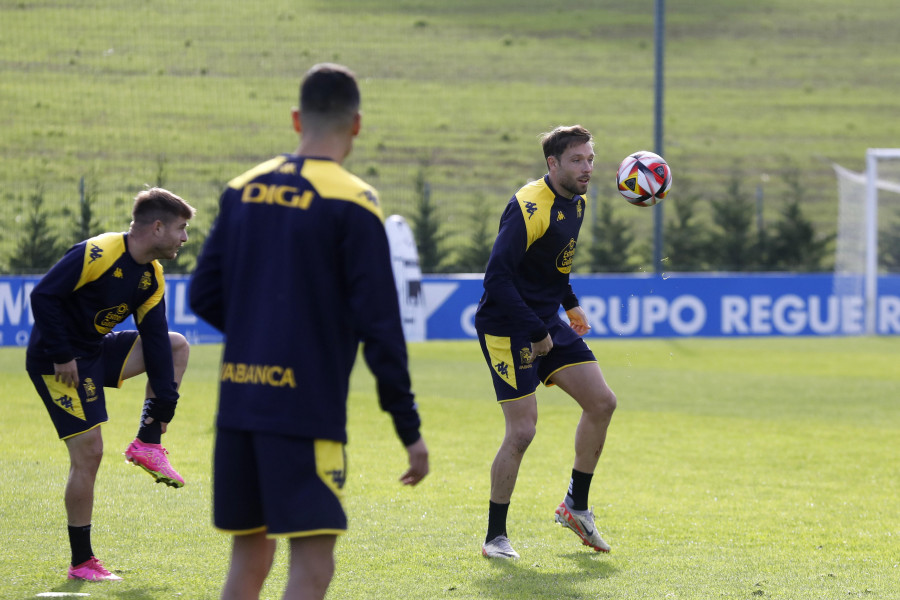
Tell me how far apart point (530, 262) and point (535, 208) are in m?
0.34

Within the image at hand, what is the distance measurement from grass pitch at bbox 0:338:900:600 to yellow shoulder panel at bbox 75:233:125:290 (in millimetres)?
1488

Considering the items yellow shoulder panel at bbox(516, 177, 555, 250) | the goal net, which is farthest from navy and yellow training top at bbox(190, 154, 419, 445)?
the goal net

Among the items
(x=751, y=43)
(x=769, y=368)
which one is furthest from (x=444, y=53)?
(x=769, y=368)

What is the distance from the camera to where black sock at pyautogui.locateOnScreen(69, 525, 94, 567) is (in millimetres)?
5551

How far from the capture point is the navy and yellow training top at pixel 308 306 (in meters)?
3.47

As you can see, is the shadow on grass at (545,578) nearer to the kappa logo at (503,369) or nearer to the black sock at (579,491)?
the black sock at (579,491)

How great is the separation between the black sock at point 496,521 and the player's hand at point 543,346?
2.83ft

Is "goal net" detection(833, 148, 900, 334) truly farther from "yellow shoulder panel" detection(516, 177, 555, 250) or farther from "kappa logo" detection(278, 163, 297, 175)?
"kappa logo" detection(278, 163, 297, 175)

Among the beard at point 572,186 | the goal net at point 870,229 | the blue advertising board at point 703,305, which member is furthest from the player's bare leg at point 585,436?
the goal net at point 870,229

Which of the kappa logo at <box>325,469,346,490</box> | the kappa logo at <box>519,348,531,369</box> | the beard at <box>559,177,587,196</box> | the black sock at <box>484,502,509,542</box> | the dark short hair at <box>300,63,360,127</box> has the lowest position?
the black sock at <box>484,502,509,542</box>

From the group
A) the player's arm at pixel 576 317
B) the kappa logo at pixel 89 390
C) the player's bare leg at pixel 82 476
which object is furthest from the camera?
the player's arm at pixel 576 317

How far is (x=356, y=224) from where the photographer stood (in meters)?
3.46

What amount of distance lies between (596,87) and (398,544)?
4700 centimetres

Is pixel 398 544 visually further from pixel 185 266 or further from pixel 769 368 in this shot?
pixel 185 266
